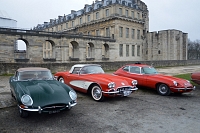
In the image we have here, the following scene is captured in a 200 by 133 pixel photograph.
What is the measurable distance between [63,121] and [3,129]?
148 centimetres

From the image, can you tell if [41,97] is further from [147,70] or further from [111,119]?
[147,70]

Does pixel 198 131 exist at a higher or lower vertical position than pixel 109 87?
lower

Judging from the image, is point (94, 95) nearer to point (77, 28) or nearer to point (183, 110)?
point (183, 110)

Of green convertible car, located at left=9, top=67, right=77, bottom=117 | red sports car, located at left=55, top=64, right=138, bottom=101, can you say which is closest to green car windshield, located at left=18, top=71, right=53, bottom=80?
green convertible car, located at left=9, top=67, right=77, bottom=117

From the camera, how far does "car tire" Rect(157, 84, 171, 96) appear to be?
28.1 feet

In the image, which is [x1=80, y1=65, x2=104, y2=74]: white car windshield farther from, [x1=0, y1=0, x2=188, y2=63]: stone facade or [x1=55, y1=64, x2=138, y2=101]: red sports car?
[x1=0, y1=0, x2=188, y2=63]: stone facade

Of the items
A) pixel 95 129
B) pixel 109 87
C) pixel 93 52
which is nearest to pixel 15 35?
pixel 93 52

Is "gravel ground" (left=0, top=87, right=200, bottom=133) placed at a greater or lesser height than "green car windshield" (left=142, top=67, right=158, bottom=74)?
lesser

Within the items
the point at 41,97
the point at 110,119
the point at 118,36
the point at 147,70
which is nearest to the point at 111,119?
the point at 110,119

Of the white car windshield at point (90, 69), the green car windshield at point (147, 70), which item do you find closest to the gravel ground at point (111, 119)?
the white car windshield at point (90, 69)

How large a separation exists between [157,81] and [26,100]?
21.2 ft

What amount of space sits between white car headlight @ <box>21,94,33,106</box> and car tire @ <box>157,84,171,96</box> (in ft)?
21.1

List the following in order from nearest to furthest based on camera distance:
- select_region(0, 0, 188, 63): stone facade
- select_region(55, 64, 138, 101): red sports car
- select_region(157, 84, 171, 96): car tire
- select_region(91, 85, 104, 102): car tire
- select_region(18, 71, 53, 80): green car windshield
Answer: select_region(18, 71, 53, 80): green car windshield < select_region(55, 64, 138, 101): red sports car < select_region(91, 85, 104, 102): car tire < select_region(157, 84, 171, 96): car tire < select_region(0, 0, 188, 63): stone facade

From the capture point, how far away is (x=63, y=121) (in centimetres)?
488
